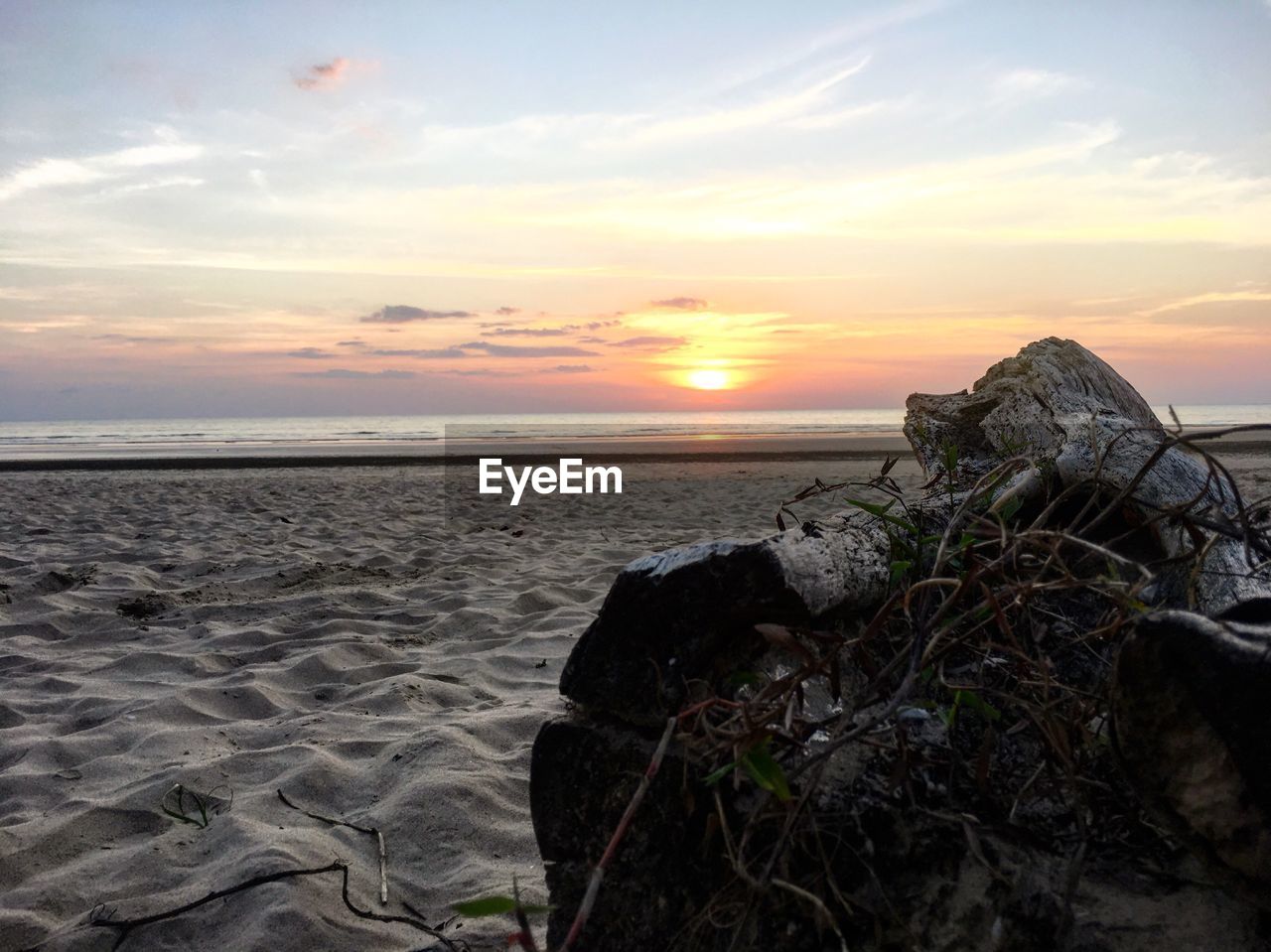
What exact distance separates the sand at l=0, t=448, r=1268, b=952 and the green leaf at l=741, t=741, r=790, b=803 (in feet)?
4.07

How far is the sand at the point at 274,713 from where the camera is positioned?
226 cm

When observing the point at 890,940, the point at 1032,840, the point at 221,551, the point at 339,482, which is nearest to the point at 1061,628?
the point at 1032,840

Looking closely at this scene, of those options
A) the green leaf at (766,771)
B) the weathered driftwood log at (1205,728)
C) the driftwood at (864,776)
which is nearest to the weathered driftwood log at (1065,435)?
the driftwood at (864,776)

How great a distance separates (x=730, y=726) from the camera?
124cm

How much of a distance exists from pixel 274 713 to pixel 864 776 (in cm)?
287

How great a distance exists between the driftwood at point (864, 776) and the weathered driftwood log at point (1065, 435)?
1.87ft

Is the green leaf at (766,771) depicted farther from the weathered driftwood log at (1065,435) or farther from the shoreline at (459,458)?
the shoreline at (459,458)

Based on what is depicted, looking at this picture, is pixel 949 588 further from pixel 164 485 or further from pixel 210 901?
pixel 164 485

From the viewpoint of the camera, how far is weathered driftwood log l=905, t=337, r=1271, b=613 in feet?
7.95

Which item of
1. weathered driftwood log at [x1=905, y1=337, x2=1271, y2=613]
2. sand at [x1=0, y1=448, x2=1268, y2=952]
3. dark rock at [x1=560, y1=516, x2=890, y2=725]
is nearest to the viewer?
dark rock at [x1=560, y1=516, x2=890, y2=725]

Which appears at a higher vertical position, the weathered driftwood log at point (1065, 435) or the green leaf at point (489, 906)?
the weathered driftwood log at point (1065, 435)

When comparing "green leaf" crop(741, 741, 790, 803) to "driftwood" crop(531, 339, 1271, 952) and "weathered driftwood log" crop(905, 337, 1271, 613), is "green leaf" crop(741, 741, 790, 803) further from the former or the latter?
"weathered driftwood log" crop(905, 337, 1271, 613)

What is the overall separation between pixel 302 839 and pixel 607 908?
131 cm

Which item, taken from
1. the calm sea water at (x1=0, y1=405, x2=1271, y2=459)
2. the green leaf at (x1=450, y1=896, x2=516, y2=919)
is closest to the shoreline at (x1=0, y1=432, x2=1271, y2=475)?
the calm sea water at (x1=0, y1=405, x2=1271, y2=459)
